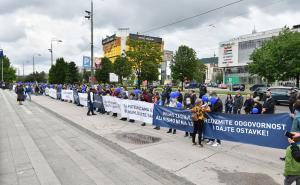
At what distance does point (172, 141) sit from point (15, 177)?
211 inches

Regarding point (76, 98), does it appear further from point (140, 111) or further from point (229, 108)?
point (229, 108)

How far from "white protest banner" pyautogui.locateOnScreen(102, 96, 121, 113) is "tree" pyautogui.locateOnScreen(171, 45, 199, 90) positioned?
3916cm

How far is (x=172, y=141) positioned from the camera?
10883 mm

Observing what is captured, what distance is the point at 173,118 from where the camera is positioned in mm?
12203

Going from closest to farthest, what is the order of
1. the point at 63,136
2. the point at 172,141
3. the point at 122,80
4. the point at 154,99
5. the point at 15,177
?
the point at 15,177 < the point at 172,141 < the point at 63,136 < the point at 154,99 < the point at 122,80

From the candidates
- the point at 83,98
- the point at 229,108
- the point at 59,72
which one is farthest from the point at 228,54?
the point at 229,108

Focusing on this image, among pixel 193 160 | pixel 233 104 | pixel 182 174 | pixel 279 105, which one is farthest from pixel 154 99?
pixel 279 105

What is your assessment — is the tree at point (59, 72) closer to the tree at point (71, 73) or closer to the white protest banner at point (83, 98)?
the tree at point (71, 73)

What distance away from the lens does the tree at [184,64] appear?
5678cm

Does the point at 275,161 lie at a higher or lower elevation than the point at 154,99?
lower

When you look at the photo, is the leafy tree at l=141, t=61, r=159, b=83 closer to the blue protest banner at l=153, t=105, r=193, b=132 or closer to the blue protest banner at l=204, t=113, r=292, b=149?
the blue protest banner at l=153, t=105, r=193, b=132

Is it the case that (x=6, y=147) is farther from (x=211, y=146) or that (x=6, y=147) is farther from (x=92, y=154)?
(x=211, y=146)

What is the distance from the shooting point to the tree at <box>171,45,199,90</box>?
5678cm

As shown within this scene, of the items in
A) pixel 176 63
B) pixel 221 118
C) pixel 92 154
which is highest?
pixel 176 63
